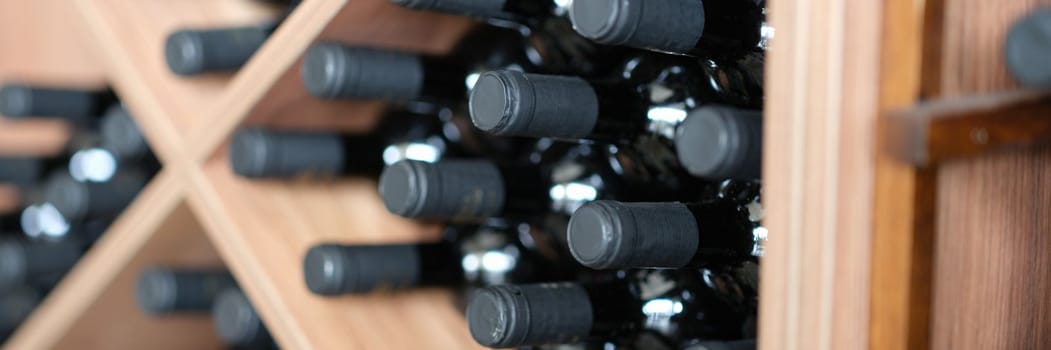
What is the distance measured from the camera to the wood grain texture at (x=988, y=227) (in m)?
0.43

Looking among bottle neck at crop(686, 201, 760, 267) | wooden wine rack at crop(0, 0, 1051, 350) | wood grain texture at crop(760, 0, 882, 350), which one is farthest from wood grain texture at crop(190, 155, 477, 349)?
wood grain texture at crop(760, 0, 882, 350)

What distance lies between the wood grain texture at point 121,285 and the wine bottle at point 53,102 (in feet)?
0.57

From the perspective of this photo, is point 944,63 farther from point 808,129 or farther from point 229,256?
point 229,256

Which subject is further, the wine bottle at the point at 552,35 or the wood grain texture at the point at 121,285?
the wood grain texture at the point at 121,285

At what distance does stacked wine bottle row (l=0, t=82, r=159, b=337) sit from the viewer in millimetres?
896

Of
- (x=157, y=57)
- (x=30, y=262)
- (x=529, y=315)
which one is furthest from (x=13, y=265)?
(x=529, y=315)

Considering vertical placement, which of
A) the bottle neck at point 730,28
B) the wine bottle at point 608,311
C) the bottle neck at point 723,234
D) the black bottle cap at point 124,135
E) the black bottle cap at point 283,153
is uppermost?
the bottle neck at point 730,28

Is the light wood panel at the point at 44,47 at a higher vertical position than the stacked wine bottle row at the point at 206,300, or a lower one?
higher

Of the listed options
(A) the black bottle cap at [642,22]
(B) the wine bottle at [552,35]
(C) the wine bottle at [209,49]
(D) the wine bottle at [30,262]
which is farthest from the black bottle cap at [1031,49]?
(D) the wine bottle at [30,262]

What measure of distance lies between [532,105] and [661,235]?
84mm

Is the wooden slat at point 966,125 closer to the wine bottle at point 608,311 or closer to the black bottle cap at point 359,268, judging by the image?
the wine bottle at point 608,311

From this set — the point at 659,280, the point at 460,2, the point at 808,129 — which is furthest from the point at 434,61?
the point at 808,129

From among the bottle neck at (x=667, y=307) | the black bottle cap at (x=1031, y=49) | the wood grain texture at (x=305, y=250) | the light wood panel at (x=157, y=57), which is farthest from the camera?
the light wood panel at (x=157, y=57)

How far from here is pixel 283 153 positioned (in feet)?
2.29
